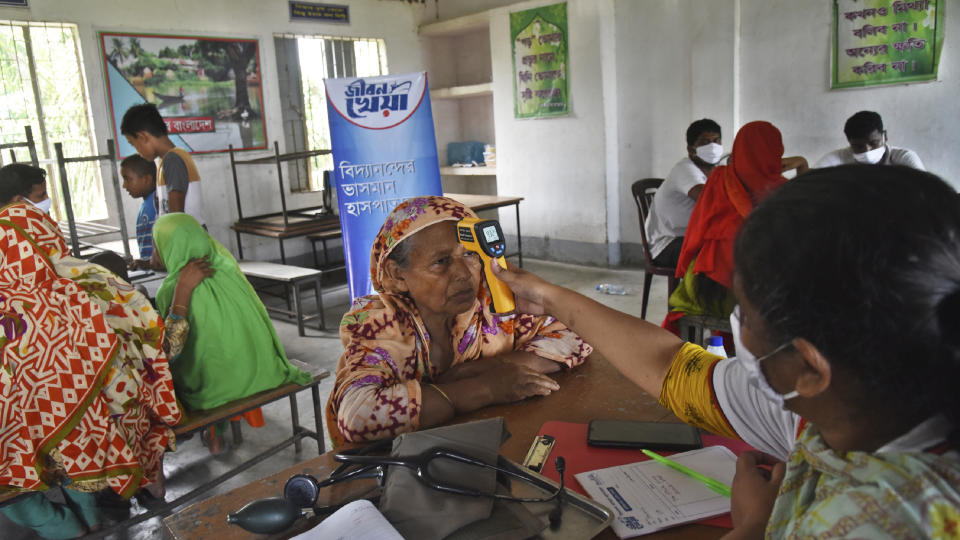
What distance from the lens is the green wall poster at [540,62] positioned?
20.7 feet

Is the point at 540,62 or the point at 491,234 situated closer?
the point at 491,234

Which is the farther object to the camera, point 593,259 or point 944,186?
point 593,259

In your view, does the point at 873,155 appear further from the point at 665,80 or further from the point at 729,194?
the point at 665,80

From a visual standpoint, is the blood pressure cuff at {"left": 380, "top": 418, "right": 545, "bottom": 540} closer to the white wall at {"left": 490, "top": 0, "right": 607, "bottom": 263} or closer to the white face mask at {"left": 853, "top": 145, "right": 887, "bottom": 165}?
the white face mask at {"left": 853, "top": 145, "right": 887, "bottom": 165}

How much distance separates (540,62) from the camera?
6.52 m

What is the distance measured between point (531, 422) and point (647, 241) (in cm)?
304

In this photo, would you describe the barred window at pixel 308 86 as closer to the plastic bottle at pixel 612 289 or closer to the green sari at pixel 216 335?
the plastic bottle at pixel 612 289

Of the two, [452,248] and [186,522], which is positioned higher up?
[452,248]

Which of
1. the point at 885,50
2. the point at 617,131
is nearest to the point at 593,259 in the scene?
the point at 617,131

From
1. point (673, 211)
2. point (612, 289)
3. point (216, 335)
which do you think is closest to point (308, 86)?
point (612, 289)

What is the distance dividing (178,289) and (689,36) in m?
4.94

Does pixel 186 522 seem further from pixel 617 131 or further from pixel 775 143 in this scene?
pixel 617 131

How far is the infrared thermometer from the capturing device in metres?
1.38

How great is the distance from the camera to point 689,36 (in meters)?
5.68
